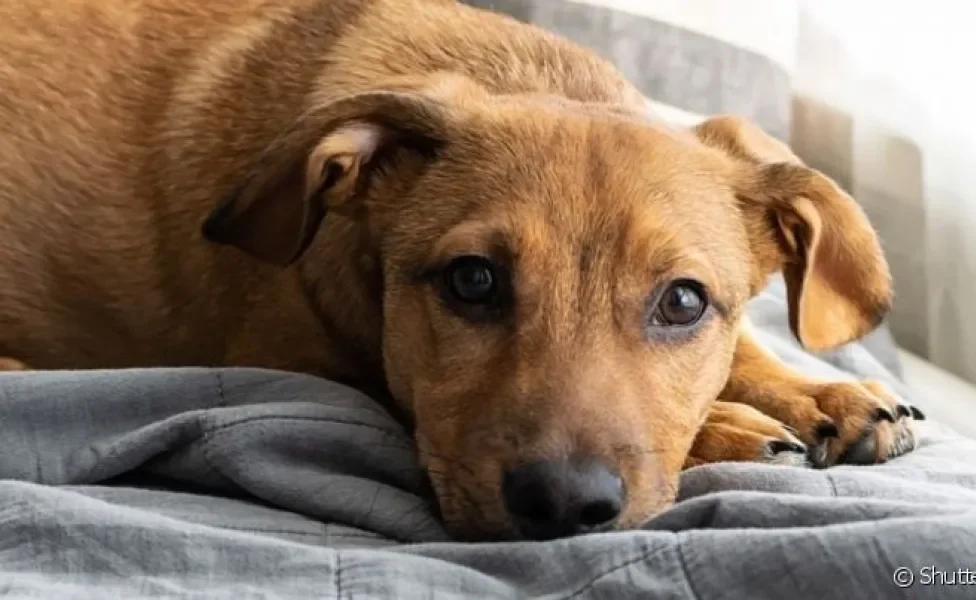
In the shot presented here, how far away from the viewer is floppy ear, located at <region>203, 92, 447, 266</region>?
173 centimetres

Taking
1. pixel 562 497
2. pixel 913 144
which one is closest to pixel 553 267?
pixel 562 497

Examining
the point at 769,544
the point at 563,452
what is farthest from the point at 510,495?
the point at 769,544

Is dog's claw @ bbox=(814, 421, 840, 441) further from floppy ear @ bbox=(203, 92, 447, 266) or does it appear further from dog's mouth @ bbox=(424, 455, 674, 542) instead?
floppy ear @ bbox=(203, 92, 447, 266)

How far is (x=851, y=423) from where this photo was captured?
1839 mm

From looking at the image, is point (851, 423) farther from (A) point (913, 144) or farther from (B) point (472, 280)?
(A) point (913, 144)

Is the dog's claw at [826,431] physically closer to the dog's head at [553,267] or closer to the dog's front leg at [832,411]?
the dog's front leg at [832,411]

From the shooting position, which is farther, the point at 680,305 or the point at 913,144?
the point at 913,144

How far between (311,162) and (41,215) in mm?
835

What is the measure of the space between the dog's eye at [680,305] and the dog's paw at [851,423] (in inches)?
11.0

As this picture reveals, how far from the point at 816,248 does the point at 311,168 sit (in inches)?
30.3

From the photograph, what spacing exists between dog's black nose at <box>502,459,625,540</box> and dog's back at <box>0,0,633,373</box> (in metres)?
0.88

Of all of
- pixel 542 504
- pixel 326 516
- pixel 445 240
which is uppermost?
pixel 445 240

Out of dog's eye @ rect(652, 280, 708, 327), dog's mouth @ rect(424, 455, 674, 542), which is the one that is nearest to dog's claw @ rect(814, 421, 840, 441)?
dog's eye @ rect(652, 280, 708, 327)

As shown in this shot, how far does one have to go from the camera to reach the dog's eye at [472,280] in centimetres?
166
